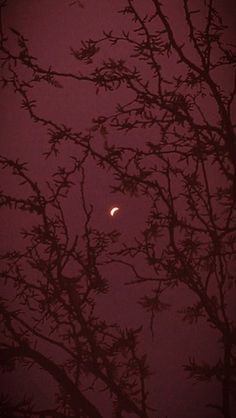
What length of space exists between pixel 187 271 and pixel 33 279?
5.96 meters

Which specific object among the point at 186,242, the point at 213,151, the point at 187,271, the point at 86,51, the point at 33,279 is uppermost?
the point at 33,279

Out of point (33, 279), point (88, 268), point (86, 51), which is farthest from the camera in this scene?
point (33, 279)

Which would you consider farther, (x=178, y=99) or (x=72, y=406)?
(x=72, y=406)

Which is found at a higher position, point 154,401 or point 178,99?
point 178,99

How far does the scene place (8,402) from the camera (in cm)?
205

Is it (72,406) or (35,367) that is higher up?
(35,367)

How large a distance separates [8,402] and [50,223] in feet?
3.22

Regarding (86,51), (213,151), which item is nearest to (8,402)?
(213,151)

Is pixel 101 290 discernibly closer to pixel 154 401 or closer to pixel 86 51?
pixel 86 51

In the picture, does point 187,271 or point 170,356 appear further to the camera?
point 170,356

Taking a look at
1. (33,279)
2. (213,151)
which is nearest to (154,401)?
(33,279)

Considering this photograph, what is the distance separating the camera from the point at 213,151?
205 centimetres

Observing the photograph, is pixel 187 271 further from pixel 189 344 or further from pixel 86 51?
pixel 189 344

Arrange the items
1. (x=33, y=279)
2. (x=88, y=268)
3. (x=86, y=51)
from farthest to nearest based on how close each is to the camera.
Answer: (x=33, y=279)
(x=88, y=268)
(x=86, y=51)
